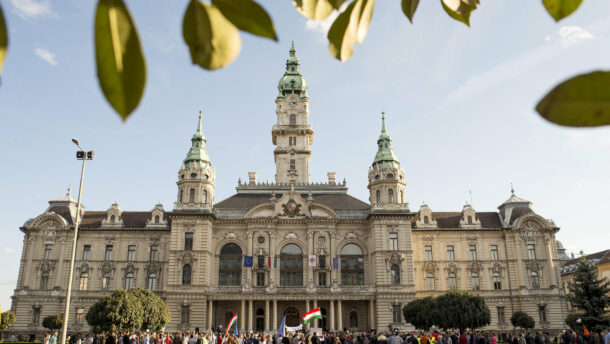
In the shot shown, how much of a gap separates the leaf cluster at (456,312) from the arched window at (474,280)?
10809 mm

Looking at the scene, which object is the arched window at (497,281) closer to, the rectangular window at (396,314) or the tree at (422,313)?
the rectangular window at (396,314)

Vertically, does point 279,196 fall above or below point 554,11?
above

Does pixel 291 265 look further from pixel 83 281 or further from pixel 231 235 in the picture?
pixel 83 281

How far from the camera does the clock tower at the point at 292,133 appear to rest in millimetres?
55156

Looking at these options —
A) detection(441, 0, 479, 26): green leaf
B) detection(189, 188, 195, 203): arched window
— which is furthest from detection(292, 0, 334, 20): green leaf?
detection(189, 188, 195, 203): arched window

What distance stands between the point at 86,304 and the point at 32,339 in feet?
16.4

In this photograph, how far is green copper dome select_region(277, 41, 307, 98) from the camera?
58562 mm

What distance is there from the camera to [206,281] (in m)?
42.1

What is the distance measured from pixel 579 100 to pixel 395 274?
43637 millimetres

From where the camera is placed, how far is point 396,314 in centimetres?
4169

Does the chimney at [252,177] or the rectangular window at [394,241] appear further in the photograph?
the chimney at [252,177]

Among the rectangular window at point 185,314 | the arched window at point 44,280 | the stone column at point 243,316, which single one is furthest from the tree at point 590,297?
the arched window at point 44,280

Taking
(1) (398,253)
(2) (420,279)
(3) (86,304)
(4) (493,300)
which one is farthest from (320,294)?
(3) (86,304)

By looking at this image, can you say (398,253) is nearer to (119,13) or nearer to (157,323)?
(157,323)
